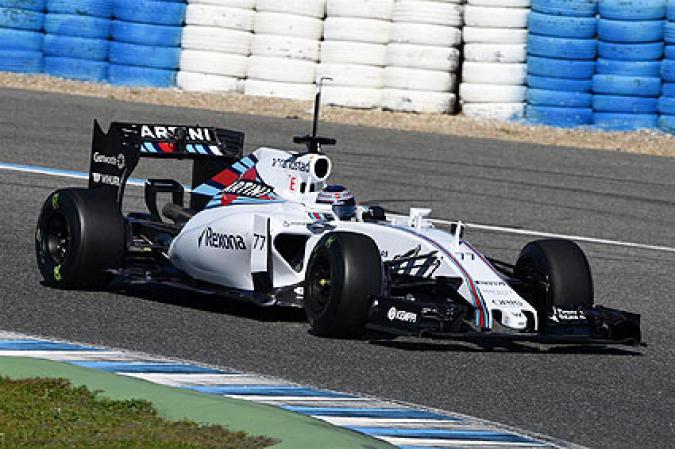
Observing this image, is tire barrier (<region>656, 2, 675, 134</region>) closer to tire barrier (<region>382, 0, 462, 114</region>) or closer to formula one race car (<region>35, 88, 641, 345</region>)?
tire barrier (<region>382, 0, 462, 114</region>)

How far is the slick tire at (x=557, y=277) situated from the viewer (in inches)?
328

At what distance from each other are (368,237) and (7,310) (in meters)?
2.00

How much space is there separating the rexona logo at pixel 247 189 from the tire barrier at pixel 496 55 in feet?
33.1

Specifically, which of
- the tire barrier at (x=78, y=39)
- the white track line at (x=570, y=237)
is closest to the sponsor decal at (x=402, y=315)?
the white track line at (x=570, y=237)

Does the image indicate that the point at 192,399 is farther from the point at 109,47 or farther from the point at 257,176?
the point at 109,47

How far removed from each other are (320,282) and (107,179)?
2.19m

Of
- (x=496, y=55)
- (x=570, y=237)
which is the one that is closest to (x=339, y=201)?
(x=570, y=237)

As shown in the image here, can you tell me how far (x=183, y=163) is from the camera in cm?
1598

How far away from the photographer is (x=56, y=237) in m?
9.16

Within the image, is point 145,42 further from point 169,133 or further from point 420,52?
point 169,133

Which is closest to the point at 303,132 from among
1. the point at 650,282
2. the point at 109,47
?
the point at 109,47

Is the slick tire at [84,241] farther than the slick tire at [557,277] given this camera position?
Yes

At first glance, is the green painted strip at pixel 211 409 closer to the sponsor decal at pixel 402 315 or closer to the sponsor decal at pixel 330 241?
the sponsor decal at pixel 402 315

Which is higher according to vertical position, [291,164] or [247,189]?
[291,164]
